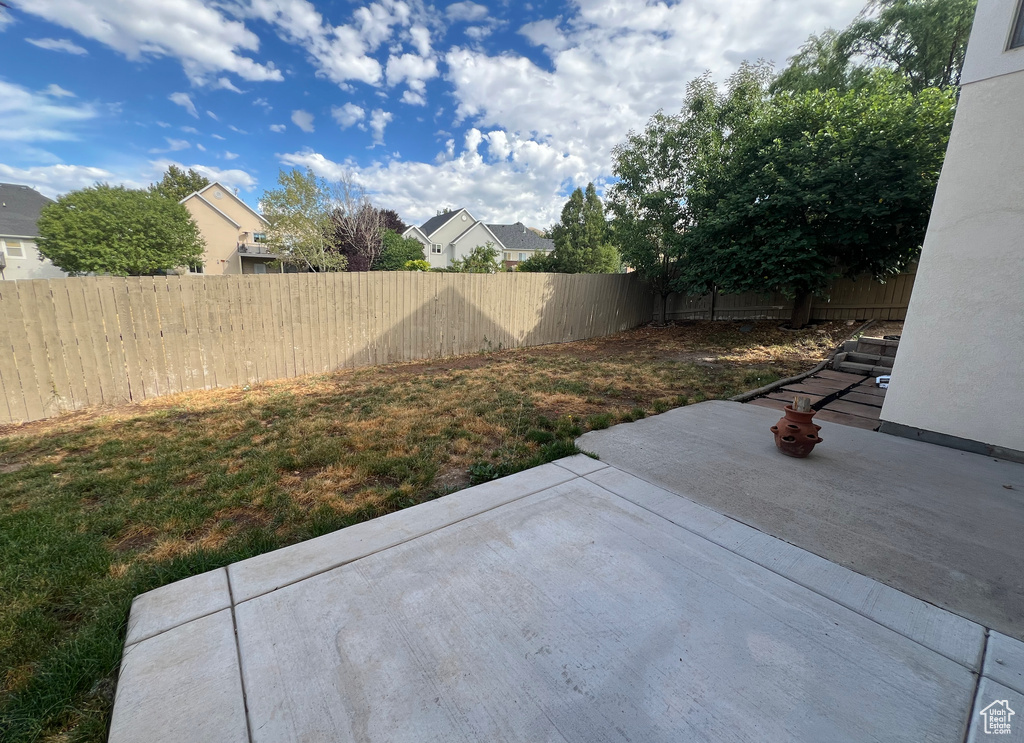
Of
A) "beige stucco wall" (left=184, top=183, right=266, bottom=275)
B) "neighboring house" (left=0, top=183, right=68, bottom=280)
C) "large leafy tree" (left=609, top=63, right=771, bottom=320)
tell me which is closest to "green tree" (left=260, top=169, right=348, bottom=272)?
"beige stucco wall" (left=184, top=183, right=266, bottom=275)

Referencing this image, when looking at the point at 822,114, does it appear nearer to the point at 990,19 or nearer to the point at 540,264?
the point at 990,19

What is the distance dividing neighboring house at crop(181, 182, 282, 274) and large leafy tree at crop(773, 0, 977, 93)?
2842cm

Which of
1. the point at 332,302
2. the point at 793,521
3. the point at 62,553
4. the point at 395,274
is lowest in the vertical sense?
the point at 62,553

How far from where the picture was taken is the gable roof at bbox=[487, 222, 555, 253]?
131 feet

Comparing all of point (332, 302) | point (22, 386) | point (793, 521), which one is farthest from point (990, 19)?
point (22, 386)

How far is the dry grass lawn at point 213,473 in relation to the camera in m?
1.58

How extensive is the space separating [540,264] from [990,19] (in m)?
22.6

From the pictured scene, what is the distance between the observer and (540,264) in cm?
2530

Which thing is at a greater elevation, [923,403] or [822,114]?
[822,114]

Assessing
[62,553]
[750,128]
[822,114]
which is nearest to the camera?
[62,553]

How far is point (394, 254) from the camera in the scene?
25312 millimetres

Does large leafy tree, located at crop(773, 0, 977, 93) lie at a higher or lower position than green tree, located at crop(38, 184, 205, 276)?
higher

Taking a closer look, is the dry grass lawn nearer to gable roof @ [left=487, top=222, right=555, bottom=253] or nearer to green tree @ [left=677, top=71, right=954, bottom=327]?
green tree @ [left=677, top=71, right=954, bottom=327]

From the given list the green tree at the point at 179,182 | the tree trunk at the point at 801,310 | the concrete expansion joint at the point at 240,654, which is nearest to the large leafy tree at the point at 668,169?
the tree trunk at the point at 801,310
